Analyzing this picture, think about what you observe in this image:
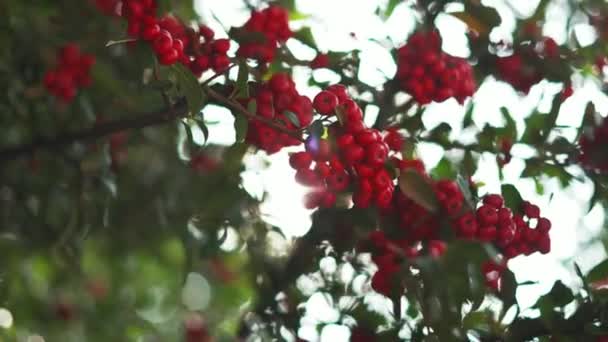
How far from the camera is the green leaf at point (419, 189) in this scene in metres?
0.56

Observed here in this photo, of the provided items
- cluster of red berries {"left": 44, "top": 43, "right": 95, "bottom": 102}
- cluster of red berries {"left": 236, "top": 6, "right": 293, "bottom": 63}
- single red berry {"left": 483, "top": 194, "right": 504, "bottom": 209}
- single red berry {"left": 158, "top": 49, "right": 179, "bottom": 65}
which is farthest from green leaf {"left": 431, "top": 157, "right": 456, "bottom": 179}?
cluster of red berries {"left": 44, "top": 43, "right": 95, "bottom": 102}

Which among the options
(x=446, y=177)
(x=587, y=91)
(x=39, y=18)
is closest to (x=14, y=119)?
(x=39, y=18)

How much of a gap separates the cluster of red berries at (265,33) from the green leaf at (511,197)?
249 mm

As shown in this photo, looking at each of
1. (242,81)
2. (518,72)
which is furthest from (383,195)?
(518,72)

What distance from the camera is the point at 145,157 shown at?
109 cm

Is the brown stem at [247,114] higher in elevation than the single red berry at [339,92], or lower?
lower

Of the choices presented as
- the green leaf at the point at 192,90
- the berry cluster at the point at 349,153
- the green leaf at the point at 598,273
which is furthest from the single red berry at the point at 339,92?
the green leaf at the point at 598,273

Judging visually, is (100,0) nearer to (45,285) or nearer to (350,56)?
(350,56)

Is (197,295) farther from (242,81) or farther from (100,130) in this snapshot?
(242,81)

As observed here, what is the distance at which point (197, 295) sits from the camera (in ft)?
4.86

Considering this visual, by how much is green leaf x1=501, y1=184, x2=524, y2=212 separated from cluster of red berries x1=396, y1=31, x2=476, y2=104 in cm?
12

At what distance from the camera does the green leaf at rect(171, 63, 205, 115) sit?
1.72 feet

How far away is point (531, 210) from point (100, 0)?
1.84 ft

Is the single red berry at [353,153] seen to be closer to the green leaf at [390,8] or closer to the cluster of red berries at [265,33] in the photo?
the cluster of red berries at [265,33]
